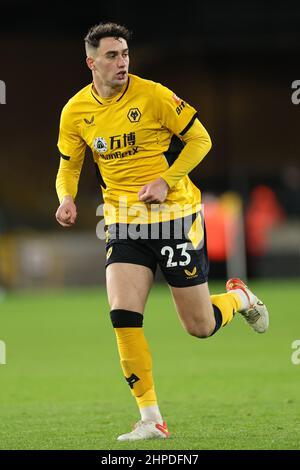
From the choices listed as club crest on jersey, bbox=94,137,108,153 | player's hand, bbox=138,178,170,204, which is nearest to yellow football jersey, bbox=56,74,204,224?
club crest on jersey, bbox=94,137,108,153

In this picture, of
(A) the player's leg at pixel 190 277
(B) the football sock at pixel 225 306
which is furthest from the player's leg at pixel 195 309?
(B) the football sock at pixel 225 306

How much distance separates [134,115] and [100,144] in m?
0.29

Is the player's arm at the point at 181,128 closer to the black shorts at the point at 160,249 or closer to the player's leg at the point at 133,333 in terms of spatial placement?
the black shorts at the point at 160,249

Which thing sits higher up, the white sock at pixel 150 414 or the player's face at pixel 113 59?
the player's face at pixel 113 59

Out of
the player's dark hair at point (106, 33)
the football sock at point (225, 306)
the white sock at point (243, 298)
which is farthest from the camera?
the white sock at point (243, 298)

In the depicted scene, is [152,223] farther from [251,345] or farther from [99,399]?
[251,345]

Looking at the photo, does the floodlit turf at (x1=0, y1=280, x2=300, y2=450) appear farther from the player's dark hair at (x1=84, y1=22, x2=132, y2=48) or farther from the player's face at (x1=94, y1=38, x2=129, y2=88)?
the player's dark hair at (x1=84, y1=22, x2=132, y2=48)

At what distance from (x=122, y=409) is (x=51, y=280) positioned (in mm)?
13561

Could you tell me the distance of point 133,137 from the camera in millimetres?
7059

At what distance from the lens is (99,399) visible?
28.9ft

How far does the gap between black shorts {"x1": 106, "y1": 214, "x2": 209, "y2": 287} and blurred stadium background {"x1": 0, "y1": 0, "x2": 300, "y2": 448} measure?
11343mm

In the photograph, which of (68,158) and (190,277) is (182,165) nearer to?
(190,277)

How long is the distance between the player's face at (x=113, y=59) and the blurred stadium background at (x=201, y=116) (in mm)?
11584

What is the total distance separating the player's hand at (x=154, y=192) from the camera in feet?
22.1
